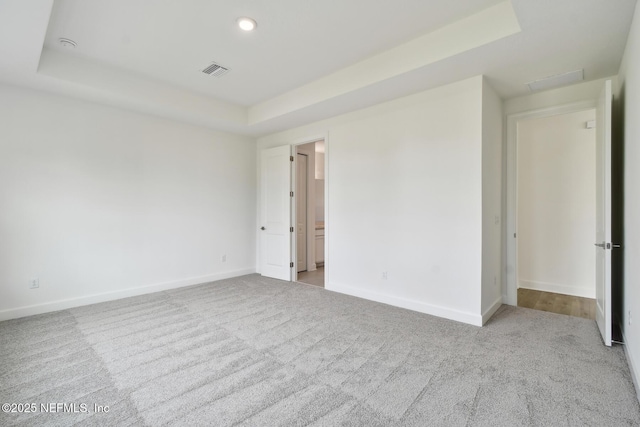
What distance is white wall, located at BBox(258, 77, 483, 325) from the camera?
10.2ft

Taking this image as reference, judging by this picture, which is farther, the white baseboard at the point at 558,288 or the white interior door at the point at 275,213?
the white interior door at the point at 275,213

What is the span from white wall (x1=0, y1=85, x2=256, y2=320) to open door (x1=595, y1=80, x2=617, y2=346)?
4.86 metres

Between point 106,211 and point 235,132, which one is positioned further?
point 235,132

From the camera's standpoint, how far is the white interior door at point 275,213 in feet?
16.7

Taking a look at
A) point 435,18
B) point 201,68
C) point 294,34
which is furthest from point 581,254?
point 201,68

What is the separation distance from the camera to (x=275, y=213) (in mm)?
5309

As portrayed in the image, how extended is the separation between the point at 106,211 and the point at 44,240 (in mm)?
690

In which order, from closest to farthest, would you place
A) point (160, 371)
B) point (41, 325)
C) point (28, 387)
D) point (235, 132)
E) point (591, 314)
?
point (28, 387) < point (160, 371) < point (41, 325) < point (591, 314) < point (235, 132)

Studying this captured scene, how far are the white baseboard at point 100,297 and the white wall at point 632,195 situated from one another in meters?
4.94

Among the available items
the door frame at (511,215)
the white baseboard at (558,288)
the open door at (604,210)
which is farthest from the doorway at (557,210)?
the open door at (604,210)

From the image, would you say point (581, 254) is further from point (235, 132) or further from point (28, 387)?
point (28, 387)

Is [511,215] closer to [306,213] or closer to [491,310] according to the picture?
[491,310]

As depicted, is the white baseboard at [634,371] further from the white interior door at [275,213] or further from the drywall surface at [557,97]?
the white interior door at [275,213]

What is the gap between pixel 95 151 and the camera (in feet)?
12.5
